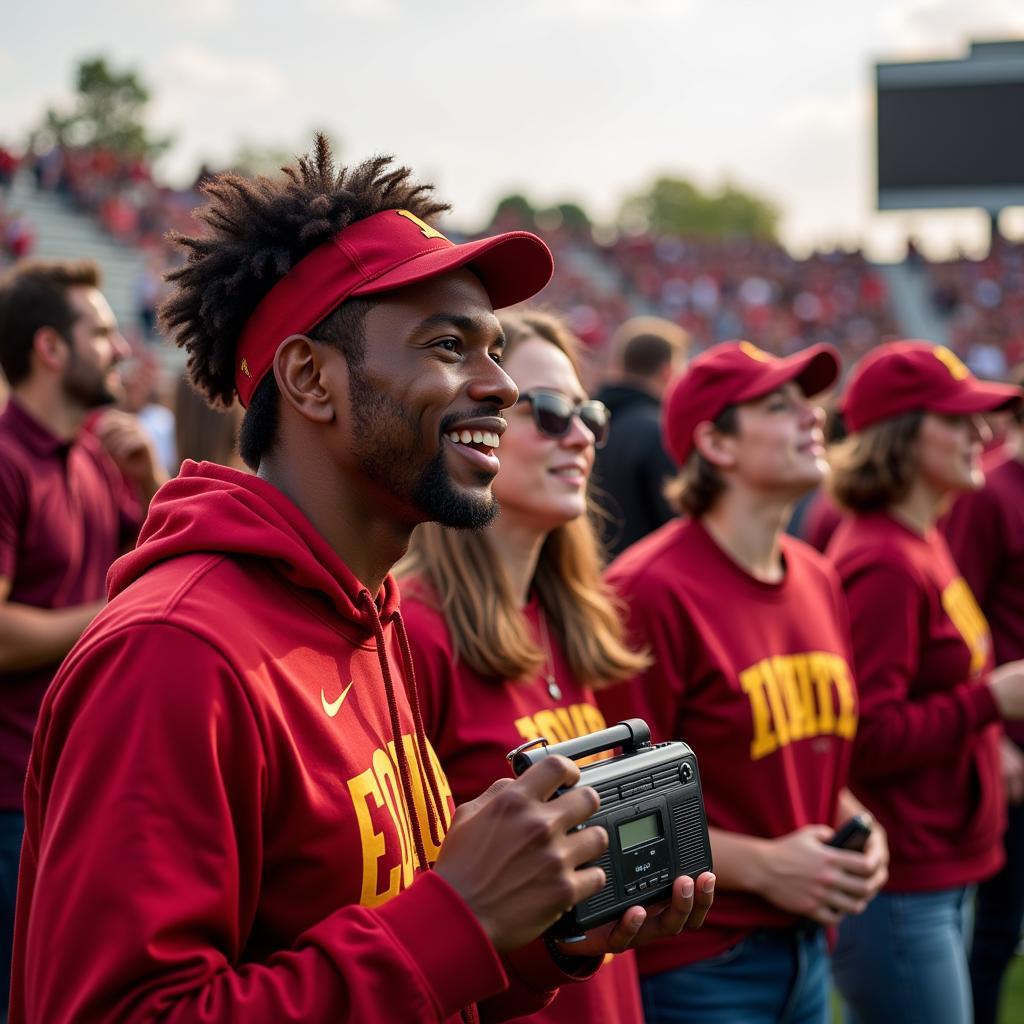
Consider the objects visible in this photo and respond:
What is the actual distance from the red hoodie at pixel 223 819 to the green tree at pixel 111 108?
53.6 metres

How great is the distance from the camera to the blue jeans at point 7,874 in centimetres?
361

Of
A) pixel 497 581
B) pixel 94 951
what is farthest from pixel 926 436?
pixel 94 951

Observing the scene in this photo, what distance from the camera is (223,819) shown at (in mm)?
1329

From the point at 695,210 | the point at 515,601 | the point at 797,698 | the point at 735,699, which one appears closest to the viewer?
the point at 515,601

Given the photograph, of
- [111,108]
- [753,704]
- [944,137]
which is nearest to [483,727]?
[753,704]

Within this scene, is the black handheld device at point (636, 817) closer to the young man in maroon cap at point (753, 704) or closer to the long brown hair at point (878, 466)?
the young man in maroon cap at point (753, 704)

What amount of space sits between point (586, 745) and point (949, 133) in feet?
79.8

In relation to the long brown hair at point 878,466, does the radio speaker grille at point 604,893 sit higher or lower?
lower

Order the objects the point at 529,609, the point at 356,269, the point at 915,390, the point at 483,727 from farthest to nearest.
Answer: the point at 915,390 < the point at 529,609 < the point at 483,727 < the point at 356,269

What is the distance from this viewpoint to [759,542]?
3.23 m

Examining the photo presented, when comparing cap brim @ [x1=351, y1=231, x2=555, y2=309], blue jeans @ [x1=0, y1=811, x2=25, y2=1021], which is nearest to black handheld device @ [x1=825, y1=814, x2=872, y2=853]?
cap brim @ [x1=351, y1=231, x2=555, y2=309]

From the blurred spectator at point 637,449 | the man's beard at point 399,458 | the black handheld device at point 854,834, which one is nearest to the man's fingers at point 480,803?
the man's beard at point 399,458

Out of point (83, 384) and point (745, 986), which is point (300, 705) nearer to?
point (745, 986)

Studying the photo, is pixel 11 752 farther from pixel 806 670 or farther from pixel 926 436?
pixel 926 436
